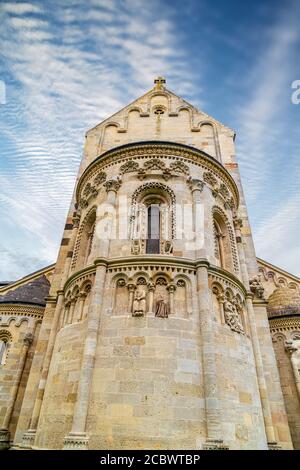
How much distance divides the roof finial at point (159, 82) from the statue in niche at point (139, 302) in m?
18.2

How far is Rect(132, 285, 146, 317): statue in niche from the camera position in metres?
9.77

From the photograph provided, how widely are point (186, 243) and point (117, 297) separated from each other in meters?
3.35

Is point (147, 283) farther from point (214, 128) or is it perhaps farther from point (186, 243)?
point (214, 128)

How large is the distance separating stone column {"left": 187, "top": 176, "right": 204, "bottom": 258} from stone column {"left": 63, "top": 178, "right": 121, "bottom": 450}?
344 cm

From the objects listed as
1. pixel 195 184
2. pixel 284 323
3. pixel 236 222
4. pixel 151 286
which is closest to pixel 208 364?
pixel 151 286

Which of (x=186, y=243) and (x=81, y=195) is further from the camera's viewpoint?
(x=81, y=195)

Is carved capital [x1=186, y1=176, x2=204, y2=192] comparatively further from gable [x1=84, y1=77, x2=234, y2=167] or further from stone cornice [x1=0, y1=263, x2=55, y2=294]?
stone cornice [x1=0, y1=263, x2=55, y2=294]

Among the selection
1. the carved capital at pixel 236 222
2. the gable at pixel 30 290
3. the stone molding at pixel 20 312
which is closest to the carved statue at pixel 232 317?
the carved capital at pixel 236 222

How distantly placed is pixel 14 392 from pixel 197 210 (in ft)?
43.2

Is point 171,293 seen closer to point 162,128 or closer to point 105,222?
point 105,222

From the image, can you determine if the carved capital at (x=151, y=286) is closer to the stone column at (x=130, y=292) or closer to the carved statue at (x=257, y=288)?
the stone column at (x=130, y=292)

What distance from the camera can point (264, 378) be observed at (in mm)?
11266

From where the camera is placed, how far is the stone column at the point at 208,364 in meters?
8.08
